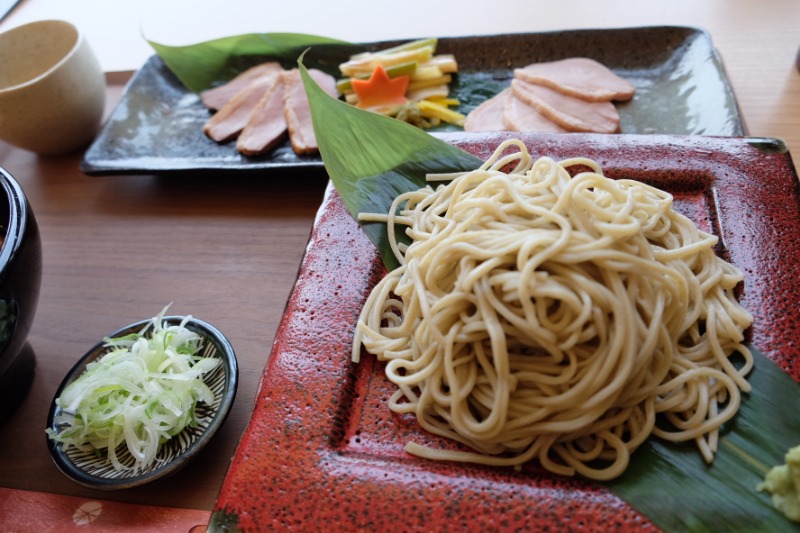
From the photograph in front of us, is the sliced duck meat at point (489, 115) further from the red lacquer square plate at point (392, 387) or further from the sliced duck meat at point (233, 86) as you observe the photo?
the sliced duck meat at point (233, 86)

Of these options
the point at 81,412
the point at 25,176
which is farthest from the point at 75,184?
the point at 81,412

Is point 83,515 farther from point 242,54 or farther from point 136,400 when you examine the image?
point 242,54

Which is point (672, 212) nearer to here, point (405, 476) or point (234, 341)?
point (405, 476)

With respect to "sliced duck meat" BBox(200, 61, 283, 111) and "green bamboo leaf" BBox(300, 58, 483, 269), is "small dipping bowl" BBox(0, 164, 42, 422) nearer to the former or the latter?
"green bamboo leaf" BBox(300, 58, 483, 269)

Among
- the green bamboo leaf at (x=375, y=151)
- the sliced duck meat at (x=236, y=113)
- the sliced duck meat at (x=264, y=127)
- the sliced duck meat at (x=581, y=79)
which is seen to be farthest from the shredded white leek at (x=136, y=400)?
the sliced duck meat at (x=581, y=79)

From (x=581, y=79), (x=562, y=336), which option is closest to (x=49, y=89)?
(x=581, y=79)

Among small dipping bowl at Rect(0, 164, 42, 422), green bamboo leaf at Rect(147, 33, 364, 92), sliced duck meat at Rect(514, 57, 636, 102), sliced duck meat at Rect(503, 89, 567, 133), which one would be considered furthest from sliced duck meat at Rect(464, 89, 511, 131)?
small dipping bowl at Rect(0, 164, 42, 422)
